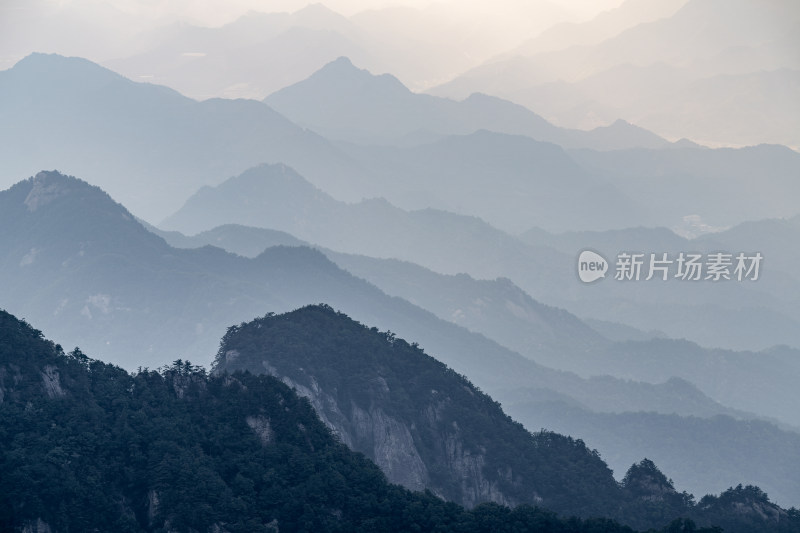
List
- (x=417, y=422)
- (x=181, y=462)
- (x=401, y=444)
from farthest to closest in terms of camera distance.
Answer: (x=417, y=422) < (x=401, y=444) < (x=181, y=462)

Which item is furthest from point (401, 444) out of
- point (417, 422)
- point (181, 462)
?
point (181, 462)

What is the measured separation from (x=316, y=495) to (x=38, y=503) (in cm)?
2346

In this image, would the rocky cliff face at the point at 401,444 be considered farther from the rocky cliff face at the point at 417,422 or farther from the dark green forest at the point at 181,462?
the dark green forest at the point at 181,462

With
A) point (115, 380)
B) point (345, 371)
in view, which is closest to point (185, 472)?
point (115, 380)

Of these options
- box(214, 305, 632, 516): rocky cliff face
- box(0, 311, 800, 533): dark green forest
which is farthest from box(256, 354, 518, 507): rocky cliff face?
box(0, 311, 800, 533): dark green forest

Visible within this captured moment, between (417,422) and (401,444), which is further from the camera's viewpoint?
(417,422)

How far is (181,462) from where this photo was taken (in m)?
113

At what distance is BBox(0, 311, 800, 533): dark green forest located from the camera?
347 feet

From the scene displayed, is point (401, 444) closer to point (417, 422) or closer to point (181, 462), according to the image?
point (417, 422)

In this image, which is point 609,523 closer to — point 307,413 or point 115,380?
point 307,413

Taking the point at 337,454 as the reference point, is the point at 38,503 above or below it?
below

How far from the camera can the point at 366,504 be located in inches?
4550

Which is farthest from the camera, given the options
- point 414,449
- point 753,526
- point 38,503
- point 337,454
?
point 414,449

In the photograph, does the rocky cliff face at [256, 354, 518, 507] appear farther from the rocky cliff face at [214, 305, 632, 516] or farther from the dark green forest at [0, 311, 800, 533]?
the dark green forest at [0, 311, 800, 533]
